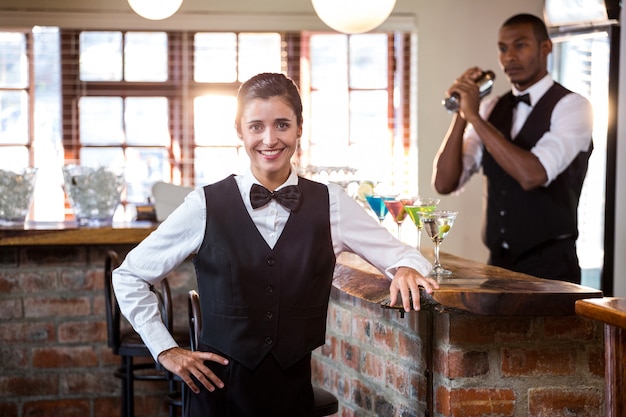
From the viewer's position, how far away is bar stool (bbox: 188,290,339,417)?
2189 mm

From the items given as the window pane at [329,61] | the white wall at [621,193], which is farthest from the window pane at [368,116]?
the white wall at [621,193]

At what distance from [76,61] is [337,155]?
6.52 ft

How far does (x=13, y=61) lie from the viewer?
6.58m

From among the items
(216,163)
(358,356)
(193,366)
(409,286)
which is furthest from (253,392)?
(216,163)

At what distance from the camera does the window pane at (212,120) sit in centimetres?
669

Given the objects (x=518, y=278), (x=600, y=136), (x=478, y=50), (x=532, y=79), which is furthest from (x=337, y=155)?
(x=518, y=278)

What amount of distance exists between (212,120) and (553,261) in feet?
12.3

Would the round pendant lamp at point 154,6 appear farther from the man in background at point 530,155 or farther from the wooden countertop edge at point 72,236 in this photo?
the man in background at point 530,155

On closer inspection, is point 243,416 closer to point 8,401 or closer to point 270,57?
point 8,401

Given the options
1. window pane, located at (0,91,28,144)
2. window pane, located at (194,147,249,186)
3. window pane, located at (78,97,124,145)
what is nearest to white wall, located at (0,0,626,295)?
window pane, located at (78,97,124,145)

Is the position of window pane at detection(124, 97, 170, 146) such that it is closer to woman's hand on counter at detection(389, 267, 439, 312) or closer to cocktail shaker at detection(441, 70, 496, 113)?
cocktail shaker at detection(441, 70, 496, 113)

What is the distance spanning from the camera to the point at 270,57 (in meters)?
6.67

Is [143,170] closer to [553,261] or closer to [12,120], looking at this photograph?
[12,120]

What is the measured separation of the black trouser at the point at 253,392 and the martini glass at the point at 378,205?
1.11 m
